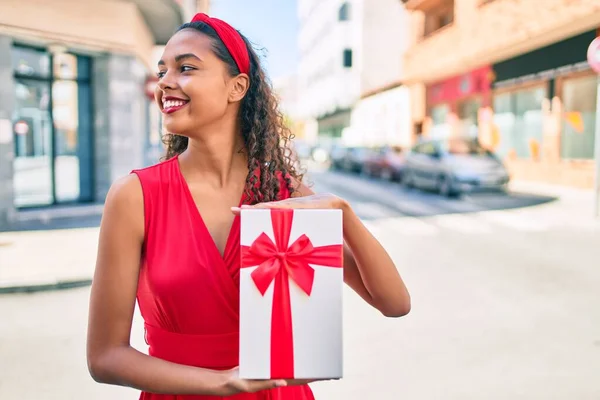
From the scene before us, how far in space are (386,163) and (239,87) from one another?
24.1 metres

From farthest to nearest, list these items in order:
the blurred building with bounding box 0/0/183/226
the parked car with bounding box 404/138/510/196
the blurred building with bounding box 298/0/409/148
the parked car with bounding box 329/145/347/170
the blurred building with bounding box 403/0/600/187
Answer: the blurred building with bounding box 298/0/409/148
the parked car with bounding box 329/145/347/170
the blurred building with bounding box 403/0/600/187
the parked car with bounding box 404/138/510/196
the blurred building with bounding box 0/0/183/226

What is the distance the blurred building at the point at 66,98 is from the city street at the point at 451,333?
3653 mm

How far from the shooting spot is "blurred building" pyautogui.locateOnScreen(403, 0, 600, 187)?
19.5 meters

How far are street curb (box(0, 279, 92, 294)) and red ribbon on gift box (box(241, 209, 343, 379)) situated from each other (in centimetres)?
649

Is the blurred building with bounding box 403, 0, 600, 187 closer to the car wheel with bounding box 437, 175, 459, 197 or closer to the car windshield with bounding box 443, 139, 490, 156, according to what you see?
the car windshield with bounding box 443, 139, 490, 156

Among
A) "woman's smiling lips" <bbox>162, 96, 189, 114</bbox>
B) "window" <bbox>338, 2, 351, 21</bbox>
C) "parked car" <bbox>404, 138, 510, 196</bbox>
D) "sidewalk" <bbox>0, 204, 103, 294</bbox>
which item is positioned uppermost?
"window" <bbox>338, 2, 351, 21</bbox>

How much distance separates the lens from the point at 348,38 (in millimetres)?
55094

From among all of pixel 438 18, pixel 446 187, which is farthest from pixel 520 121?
pixel 438 18

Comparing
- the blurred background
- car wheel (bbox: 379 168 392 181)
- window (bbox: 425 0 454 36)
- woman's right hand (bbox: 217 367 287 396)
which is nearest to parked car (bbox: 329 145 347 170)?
the blurred background

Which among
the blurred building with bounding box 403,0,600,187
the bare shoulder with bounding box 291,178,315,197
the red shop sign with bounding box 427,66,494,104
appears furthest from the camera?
the red shop sign with bounding box 427,66,494,104

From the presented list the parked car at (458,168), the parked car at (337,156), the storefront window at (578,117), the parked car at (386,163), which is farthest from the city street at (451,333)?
the parked car at (337,156)

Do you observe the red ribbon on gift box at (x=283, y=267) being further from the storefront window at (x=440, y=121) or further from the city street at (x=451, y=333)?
the storefront window at (x=440, y=121)

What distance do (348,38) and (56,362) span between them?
52.6 m

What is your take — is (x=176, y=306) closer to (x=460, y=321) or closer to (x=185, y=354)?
(x=185, y=354)
